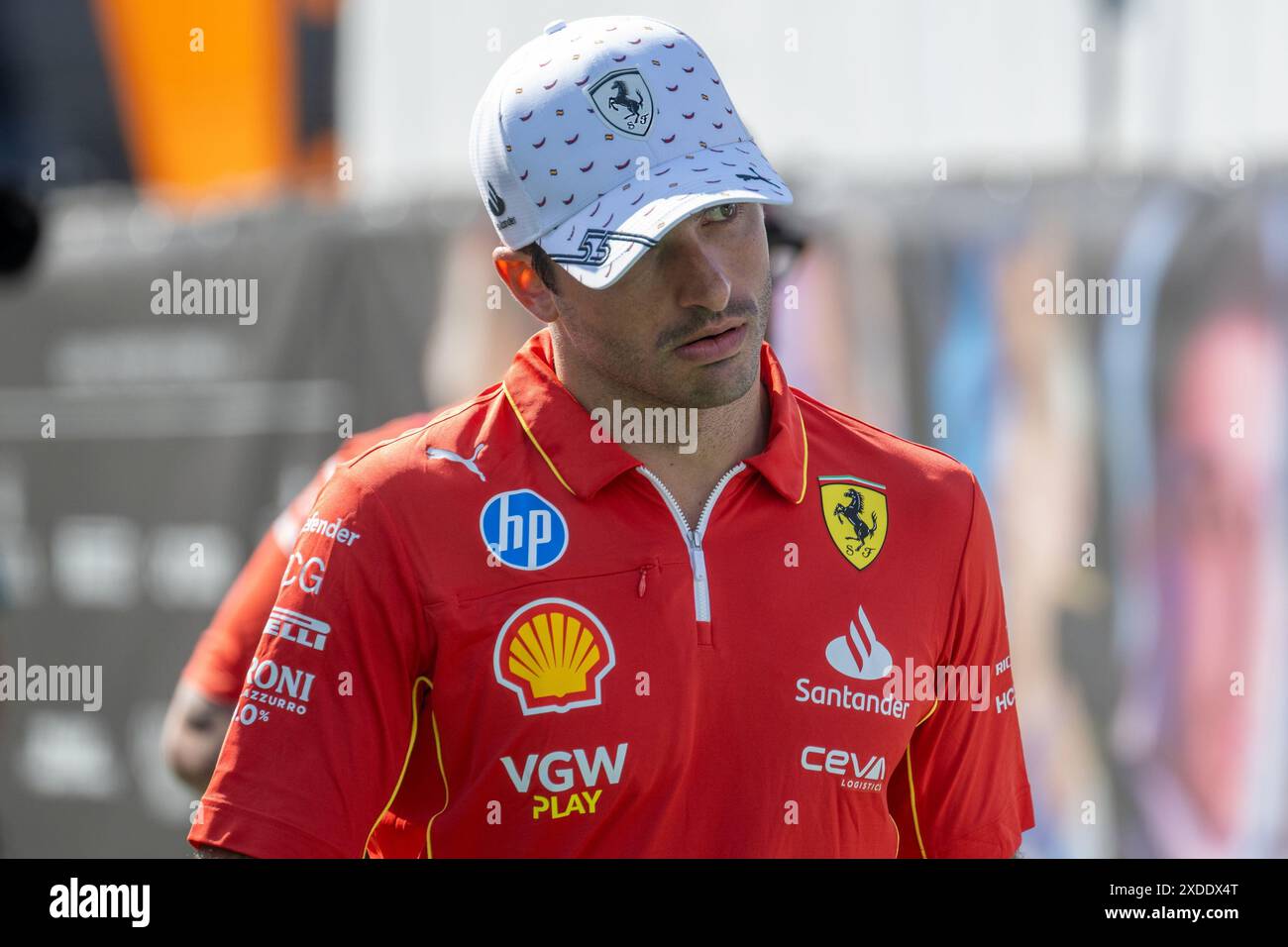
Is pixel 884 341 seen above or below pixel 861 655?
above

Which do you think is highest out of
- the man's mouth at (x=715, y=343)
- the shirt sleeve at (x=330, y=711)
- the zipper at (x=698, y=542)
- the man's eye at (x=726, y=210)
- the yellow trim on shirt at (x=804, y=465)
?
the man's eye at (x=726, y=210)

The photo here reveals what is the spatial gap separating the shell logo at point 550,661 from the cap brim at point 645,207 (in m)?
0.40

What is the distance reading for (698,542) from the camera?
1.97 meters

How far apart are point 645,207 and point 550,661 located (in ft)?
1.76

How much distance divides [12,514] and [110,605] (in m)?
0.53

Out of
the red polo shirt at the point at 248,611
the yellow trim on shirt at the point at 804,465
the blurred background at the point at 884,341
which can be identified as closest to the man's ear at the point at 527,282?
the yellow trim on shirt at the point at 804,465

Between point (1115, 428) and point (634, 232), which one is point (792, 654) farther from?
point (1115, 428)

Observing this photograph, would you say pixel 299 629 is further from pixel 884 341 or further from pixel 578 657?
pixel 884 341

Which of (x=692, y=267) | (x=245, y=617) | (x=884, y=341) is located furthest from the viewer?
(x=884, y=341)

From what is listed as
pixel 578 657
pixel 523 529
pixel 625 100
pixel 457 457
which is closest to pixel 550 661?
pixel 578 657

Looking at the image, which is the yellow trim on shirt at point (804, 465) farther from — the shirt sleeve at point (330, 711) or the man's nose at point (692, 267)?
the shirt sleeve at point (330, 711)

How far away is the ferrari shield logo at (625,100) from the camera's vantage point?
1989mm

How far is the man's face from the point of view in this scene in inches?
76.8

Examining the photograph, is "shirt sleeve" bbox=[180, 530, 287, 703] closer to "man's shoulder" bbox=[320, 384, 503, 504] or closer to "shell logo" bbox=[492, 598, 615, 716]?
"man's shoulder" bbox=[320, 384, 503, 504]
